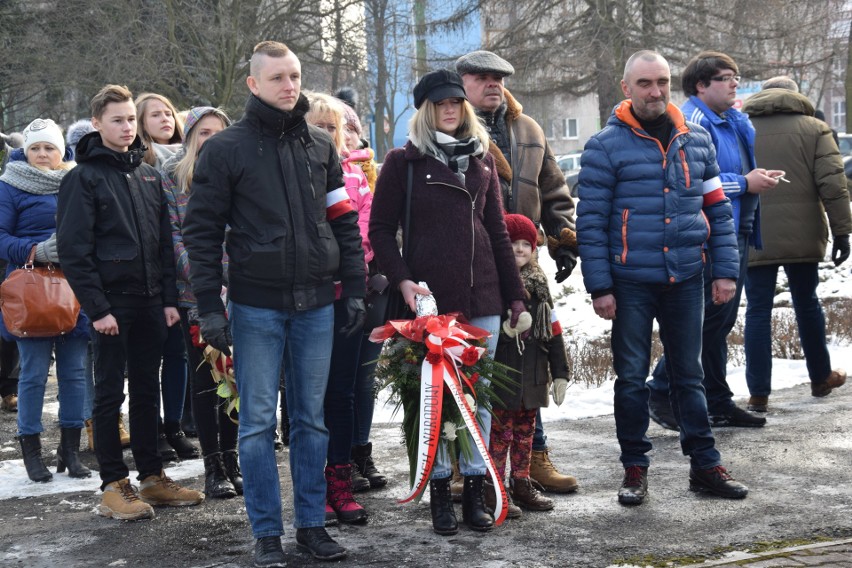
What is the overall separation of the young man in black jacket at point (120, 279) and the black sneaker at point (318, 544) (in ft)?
3.78

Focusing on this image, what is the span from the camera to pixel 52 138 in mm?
7215

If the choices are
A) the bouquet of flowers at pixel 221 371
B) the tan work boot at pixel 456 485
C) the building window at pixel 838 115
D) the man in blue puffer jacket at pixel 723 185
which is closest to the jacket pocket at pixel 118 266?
the bouquet of flowers at pixel 221 371

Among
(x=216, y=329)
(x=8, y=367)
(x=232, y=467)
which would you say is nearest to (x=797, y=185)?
(x=232, y=467)

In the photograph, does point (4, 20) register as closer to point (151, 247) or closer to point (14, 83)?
point (14, 83)

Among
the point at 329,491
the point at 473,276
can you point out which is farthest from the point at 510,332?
the point at 329,491

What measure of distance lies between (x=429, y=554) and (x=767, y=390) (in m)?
3.85

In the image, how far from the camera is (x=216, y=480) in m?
6.31

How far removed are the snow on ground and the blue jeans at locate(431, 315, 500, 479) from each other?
0.32 meters

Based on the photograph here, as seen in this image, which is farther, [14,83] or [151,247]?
[14,83]

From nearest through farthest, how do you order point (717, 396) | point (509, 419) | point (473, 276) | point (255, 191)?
point (255, 191) < point (473, 276) < point (509, 419) < point (717, 396)

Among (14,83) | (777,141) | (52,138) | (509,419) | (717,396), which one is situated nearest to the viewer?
(509,419)

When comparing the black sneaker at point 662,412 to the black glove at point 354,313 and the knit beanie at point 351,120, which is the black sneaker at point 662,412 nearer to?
the knit beanie at point 351,120

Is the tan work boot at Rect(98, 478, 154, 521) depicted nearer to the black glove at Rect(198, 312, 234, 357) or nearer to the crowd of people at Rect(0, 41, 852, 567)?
the crowd of people at Rect(0, 41, 852, 567)

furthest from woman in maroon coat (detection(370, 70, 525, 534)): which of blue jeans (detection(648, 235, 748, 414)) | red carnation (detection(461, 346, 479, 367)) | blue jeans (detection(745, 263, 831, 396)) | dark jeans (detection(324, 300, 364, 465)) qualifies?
blue jeans (detection(745, 263, 831, 396))
